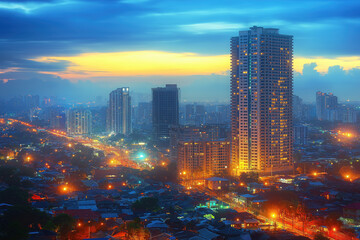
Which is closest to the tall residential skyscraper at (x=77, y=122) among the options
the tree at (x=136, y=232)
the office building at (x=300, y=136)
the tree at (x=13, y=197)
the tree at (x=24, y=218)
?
the office building at (x=300, y=136)

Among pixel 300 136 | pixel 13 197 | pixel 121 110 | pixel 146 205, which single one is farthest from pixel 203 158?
pixel 121 110

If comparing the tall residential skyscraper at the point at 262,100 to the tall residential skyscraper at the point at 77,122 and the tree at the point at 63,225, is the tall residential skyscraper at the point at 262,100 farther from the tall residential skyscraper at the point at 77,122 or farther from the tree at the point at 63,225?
the tall residential skyscraper at the point at 77,122

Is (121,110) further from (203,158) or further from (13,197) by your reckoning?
(13,197)

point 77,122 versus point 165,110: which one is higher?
point 165,110

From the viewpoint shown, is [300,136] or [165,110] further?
[165,110]

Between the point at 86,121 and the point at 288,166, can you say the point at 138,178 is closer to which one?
the point at 288,166

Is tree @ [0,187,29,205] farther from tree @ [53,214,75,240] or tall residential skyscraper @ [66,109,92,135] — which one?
tall residential skyscraper @ [66,109,92,135]

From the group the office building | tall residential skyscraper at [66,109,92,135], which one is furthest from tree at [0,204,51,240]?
tall residential skyscraper at [66,109,92,135]
